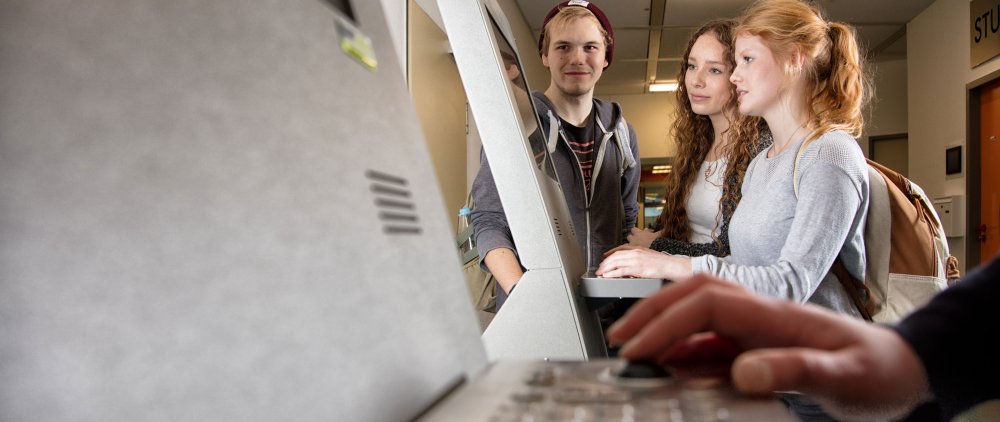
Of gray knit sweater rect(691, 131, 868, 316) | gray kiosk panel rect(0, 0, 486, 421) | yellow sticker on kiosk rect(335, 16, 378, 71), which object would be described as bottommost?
gray knit sweater rect(691, 131, 868, 316)

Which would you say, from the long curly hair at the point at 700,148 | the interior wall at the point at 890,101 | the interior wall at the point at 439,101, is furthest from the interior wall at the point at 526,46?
the interior wall at the point at 890,101

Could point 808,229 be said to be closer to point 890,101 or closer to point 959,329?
point 959,329

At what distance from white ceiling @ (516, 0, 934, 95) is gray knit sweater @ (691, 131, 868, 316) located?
4.58 m

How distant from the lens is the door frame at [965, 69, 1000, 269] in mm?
5336

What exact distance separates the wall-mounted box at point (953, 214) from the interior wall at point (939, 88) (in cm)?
6

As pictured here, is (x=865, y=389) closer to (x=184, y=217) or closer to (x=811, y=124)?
(x=184, y=217)

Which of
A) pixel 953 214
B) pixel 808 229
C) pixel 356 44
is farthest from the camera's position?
pixel 953 214

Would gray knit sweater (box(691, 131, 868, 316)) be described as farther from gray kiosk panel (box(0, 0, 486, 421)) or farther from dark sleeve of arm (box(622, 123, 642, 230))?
gray kiosk panel (box(0, 0, 486, 421))

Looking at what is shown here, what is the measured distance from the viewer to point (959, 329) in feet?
1.51

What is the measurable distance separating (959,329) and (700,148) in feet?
5.34

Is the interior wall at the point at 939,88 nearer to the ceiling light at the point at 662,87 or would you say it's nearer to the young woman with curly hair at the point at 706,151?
the ceiling light at the point at 662,87

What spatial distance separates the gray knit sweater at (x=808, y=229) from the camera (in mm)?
1226

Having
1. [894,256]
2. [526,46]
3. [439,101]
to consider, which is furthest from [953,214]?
[894,256]

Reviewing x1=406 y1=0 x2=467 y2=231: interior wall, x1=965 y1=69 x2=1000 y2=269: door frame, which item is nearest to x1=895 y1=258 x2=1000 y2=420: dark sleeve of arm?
x1=406 y1=0 x2=467 y2=231: interior wall
